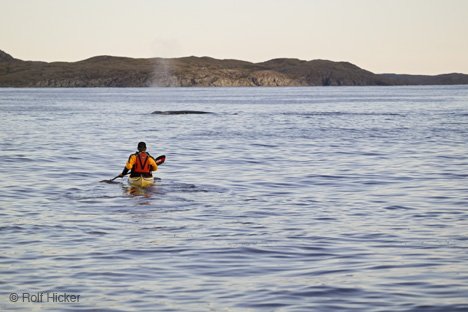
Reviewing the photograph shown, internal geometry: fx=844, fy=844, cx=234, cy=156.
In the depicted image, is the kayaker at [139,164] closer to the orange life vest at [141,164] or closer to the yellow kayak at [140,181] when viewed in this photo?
the orange life vest at [141,164]

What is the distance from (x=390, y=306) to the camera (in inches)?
477

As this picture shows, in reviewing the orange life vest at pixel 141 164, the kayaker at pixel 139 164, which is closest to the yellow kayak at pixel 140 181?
the kayaker at pixel 139 164

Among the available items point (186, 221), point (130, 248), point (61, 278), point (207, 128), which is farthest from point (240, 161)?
point (207, 128)

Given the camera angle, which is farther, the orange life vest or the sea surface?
the orange life vest

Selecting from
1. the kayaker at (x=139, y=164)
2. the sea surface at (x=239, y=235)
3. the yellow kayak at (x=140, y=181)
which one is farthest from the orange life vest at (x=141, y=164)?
the sea surface at (x=239, y=235)

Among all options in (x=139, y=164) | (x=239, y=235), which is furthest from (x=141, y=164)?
(x=239, y=235)

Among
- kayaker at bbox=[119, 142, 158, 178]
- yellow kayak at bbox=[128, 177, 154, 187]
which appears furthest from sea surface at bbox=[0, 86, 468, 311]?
kayaker at bbox=[119, 142, 158, 178]

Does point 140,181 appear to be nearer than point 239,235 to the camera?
No

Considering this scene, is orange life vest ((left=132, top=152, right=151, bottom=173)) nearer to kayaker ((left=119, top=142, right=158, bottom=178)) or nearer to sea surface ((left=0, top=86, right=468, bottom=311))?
kayaker ((left=119, top=142, right=158, bottom=178))

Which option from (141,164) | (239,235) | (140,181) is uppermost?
(141,164)

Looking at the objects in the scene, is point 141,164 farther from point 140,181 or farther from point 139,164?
point 140,181

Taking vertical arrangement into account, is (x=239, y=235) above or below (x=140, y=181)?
below

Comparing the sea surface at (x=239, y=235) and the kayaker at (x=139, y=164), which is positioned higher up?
the kayaker at (x=139, y=164)

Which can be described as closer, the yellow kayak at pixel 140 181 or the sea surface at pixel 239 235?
the sea surface at pixel 239 235
